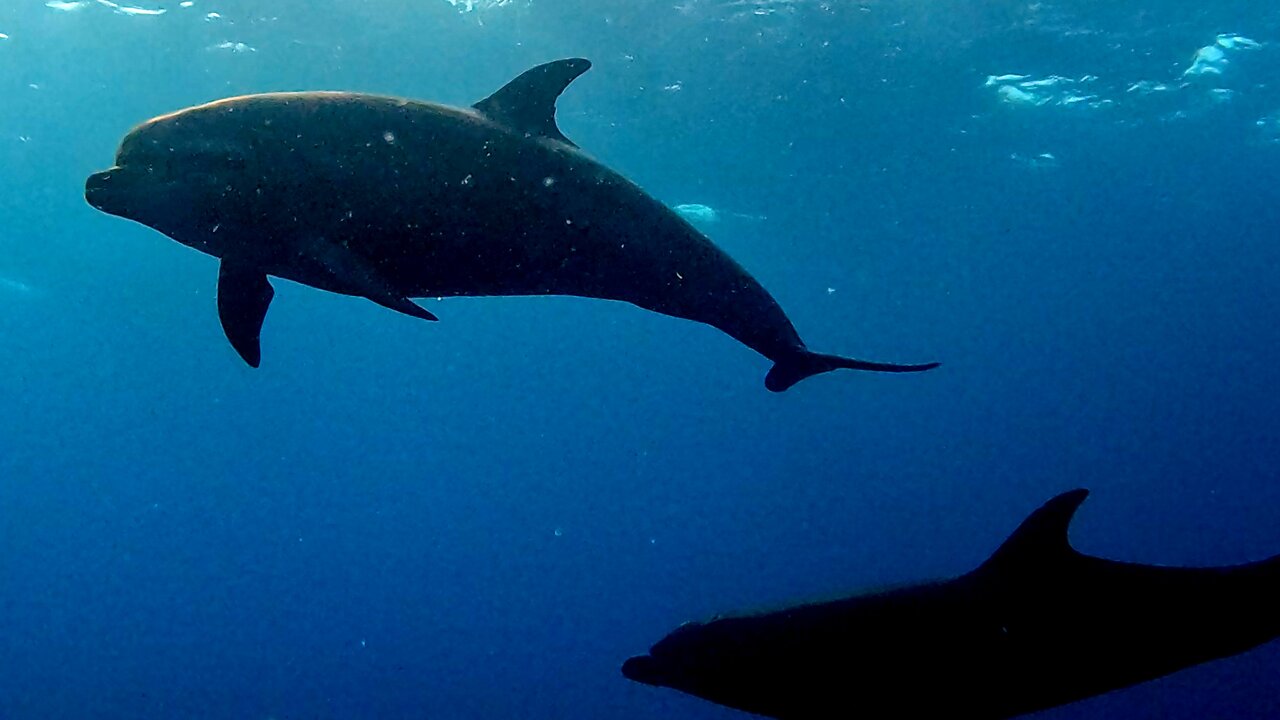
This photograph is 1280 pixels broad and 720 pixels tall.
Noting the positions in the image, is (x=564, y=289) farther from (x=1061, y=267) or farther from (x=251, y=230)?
(x=1061, y=267)

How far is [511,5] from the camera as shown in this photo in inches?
814

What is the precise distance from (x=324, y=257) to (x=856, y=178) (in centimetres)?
3254

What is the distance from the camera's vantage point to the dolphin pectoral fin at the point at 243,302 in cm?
563

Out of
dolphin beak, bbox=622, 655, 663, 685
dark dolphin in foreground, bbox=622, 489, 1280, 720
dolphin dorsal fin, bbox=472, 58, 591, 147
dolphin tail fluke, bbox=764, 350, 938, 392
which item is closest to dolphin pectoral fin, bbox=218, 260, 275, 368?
dolphin dorsal fin, bbox=472, 58, 591, 147

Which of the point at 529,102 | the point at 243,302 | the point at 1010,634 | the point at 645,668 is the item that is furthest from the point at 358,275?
the point at 1010,634

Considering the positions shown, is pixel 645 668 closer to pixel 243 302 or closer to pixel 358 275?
pixel 358 275

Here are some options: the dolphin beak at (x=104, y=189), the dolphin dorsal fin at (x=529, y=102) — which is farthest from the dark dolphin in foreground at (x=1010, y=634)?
the dolphin beak at (x=104, y=189)

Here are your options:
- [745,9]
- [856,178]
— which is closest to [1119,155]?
[856,178]

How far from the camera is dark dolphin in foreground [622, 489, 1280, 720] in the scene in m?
4.03

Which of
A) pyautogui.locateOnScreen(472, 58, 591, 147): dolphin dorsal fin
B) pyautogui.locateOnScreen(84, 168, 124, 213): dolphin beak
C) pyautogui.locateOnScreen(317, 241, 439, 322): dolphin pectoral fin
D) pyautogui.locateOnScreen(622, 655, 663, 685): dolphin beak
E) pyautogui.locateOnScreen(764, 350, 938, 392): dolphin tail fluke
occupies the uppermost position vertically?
pyautogui.locateOnScreen(472, 58, 591, 147): dolphin dorsal fin

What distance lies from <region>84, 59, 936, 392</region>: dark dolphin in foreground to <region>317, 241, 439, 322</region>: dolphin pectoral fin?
1cm

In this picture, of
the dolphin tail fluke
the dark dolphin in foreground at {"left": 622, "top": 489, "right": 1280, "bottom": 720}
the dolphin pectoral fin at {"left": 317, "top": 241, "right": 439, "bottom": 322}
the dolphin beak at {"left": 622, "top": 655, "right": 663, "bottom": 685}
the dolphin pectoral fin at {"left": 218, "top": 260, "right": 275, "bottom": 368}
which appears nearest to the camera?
the dark dolphin in foreground at {"left": 622, "top": 489, "right": 1280, "bottom": 720}

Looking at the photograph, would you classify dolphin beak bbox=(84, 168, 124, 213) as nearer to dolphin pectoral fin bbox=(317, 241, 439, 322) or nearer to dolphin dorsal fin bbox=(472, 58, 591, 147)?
dolphin pectoral fin bbox=(317, 241, 439, 322)

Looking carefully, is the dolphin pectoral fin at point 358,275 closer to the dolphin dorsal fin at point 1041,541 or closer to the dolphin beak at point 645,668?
the dolphin beak at point 645,668
